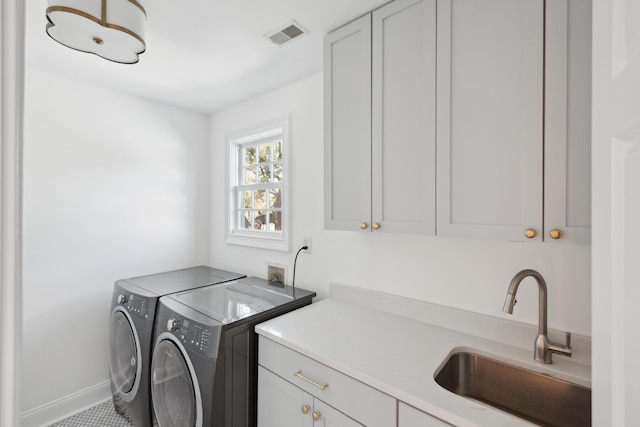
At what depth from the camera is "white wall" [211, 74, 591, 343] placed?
121 centimetres

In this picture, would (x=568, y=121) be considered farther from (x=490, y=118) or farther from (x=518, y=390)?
(x=518, y=390)

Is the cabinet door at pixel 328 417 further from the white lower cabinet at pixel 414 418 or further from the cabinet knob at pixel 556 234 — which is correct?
the cabinet knob at pixel 556 234

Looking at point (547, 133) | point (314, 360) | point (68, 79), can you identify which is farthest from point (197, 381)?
point (68, 79)

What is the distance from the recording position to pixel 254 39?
1.67 m

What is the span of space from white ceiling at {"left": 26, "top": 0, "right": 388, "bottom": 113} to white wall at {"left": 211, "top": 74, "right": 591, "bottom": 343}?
0.26 m

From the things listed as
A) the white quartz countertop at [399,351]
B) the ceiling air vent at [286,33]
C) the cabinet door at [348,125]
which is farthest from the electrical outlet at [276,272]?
the ceiling air vent at [286,33]

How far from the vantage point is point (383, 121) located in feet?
Result: 4.52

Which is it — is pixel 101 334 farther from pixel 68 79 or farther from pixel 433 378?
pixel 433 378

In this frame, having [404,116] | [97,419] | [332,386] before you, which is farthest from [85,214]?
[404,116]

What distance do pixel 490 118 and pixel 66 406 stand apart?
3238 mm

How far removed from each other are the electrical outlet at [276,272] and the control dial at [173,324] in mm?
833

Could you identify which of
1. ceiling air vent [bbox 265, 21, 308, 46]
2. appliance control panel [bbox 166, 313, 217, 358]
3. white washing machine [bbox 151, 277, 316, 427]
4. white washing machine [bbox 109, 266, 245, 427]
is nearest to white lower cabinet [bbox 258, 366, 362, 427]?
white washing machine [bbox 151, 277, 316, 427]

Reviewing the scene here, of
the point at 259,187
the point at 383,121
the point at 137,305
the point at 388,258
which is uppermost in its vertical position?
the point at 383,121

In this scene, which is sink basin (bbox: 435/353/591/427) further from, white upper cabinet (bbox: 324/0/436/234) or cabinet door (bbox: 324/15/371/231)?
cabinet door (bbox: 324/15/371/231)
